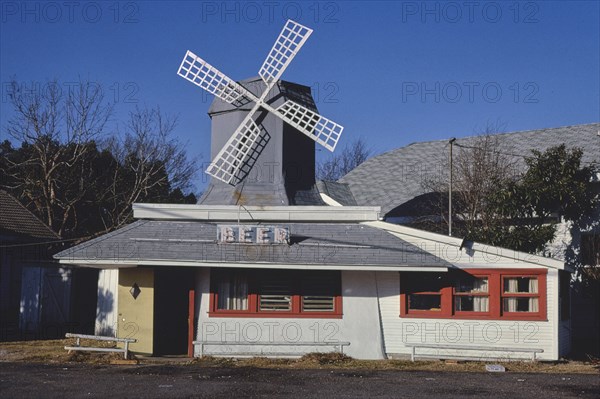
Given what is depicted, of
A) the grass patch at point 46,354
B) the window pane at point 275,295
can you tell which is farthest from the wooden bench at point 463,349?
the grass patch at point 46,354

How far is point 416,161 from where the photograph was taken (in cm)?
3650

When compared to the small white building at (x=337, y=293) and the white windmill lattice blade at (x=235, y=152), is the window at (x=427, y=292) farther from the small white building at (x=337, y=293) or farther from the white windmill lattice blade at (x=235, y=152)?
the white windmill lattice blade at (x=235, y=152)

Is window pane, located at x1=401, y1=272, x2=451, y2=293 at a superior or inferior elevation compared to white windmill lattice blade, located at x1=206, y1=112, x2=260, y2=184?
inferior

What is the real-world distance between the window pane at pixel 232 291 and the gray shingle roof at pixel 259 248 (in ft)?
2.79

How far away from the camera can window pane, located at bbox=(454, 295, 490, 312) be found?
71.8 feet

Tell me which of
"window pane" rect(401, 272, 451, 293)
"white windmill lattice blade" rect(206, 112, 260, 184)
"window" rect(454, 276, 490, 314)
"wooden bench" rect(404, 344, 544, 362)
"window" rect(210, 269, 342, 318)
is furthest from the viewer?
"white windmill lattice blade" rect(206, 112, 260, 184)

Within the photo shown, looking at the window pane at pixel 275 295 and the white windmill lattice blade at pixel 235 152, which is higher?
the white windmill lattice blade at pixel 235 152

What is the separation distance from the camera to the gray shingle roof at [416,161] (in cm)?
3228

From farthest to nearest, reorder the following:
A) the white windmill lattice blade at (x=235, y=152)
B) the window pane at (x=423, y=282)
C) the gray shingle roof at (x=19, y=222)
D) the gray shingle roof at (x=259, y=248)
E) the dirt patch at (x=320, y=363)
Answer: the gray shingle roof at (x=19, y=222)
the white windmill lattice blade at (x=235, y=152)
the window pane at (x=423, y=282)
the gray shingle roof at (x=259, y=248)
the dirt patch at (x=320, y=363)

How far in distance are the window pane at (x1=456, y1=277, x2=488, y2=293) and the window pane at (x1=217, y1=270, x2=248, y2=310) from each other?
589cm

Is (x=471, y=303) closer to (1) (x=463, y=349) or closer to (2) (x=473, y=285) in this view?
(2) (x=473, y=285)

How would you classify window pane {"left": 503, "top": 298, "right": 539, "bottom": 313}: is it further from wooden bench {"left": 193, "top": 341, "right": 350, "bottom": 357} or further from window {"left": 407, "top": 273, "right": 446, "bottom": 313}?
wooden bench {"left": 193, "top": 341, "right": 350, "bottom": 357}

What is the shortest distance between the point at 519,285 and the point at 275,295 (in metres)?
6.67

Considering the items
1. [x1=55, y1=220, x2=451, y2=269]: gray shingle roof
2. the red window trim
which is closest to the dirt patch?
the red window trim
